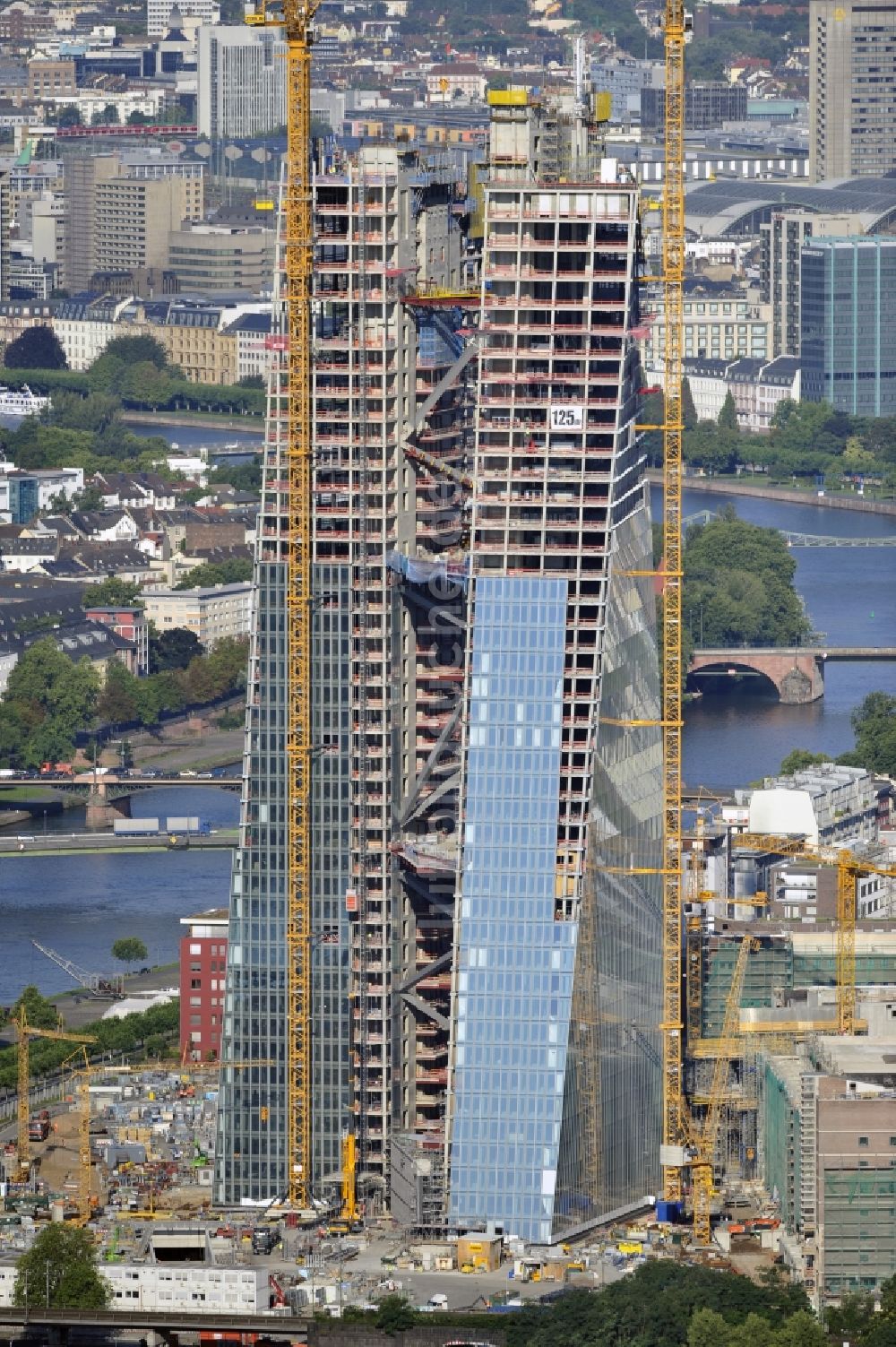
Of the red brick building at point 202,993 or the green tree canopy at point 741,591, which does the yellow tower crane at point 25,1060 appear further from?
the green tree canopy at point 741,591

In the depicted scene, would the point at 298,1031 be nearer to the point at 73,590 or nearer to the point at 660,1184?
the point at 660,1184

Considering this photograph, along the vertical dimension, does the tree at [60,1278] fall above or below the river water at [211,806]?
below

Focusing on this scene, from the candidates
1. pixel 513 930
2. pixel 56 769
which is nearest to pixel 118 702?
pixel 56 769

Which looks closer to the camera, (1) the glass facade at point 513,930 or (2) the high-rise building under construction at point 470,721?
(1) the glass facade at point 513,930

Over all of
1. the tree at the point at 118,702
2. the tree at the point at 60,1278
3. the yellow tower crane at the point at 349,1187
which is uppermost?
the tree at the point at 118,702

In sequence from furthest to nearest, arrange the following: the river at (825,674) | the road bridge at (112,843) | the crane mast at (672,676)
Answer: the river at (825,674), the road bridge at (112,843), the crane mast at (672,676)

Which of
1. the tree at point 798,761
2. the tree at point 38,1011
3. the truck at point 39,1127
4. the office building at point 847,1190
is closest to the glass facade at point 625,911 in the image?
the office building at point 847,1190

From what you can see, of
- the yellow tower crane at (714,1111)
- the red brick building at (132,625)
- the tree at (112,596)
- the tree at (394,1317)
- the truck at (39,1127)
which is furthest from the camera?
the tree at (112,596)
